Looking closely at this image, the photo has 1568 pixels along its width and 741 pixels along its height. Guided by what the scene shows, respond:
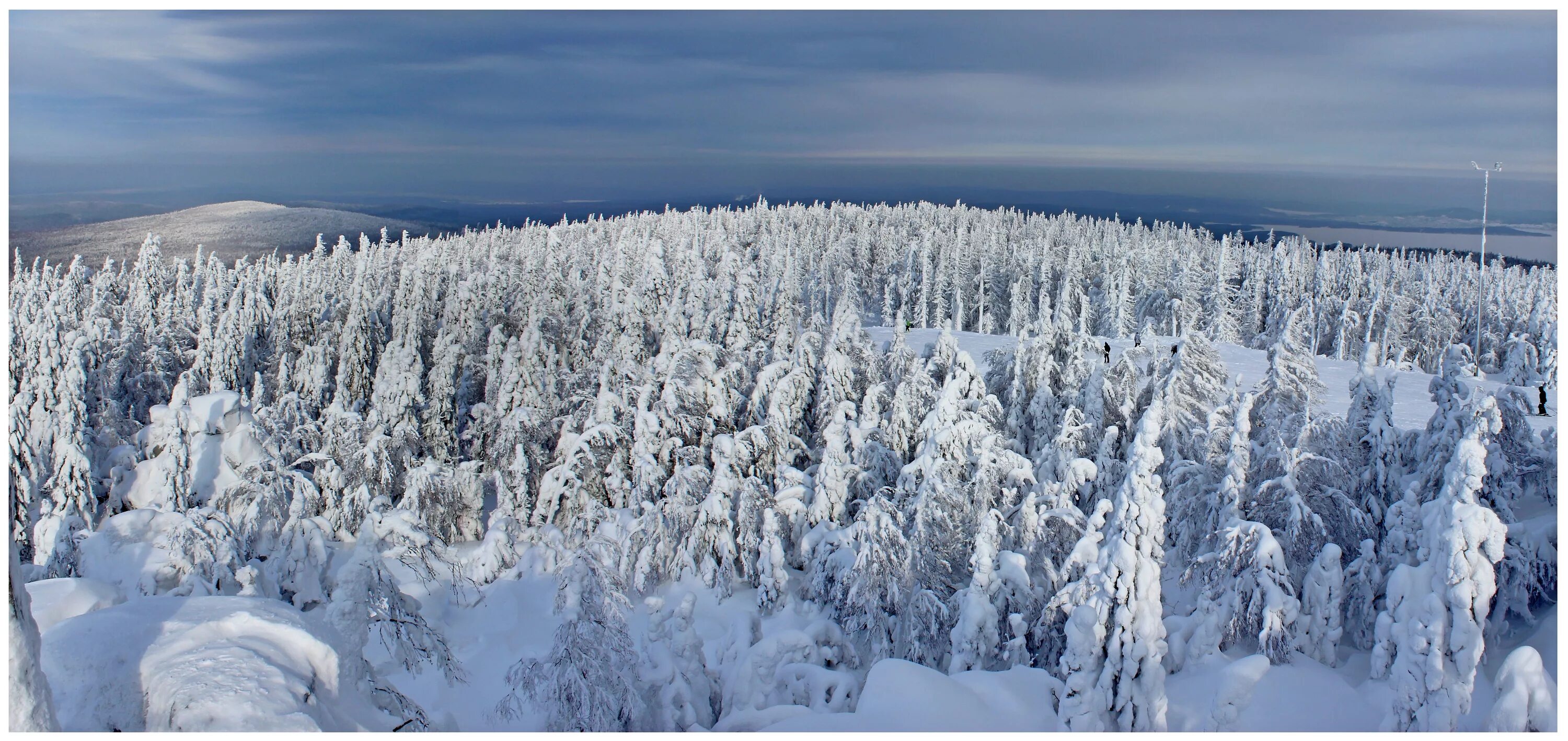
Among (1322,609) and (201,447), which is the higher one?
(201,447)

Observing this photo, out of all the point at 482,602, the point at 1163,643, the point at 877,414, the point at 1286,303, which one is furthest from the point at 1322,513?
the point at 1286,303

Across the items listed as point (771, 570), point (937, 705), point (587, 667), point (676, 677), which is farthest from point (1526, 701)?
point (771, 570)

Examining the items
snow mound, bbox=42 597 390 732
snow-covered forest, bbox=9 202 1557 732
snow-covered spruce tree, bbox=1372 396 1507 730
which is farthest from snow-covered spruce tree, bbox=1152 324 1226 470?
snow mound, bbox=42 597 390 732

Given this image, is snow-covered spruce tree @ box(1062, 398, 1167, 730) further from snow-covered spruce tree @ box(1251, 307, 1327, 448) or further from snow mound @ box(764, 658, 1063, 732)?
snow-covered spruce tree @ box(1251, 307, 1327, 448)

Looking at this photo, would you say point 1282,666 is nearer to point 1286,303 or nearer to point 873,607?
point 873,607

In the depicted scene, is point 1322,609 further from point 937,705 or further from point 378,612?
point 378,612

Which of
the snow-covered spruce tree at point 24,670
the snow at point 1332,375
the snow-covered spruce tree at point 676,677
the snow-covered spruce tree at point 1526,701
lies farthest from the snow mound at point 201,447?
the snow-covered spruce tree at point 1526,701

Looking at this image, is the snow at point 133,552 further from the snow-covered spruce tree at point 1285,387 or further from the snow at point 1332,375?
the snow-covered spruce tree at point 1285,387
